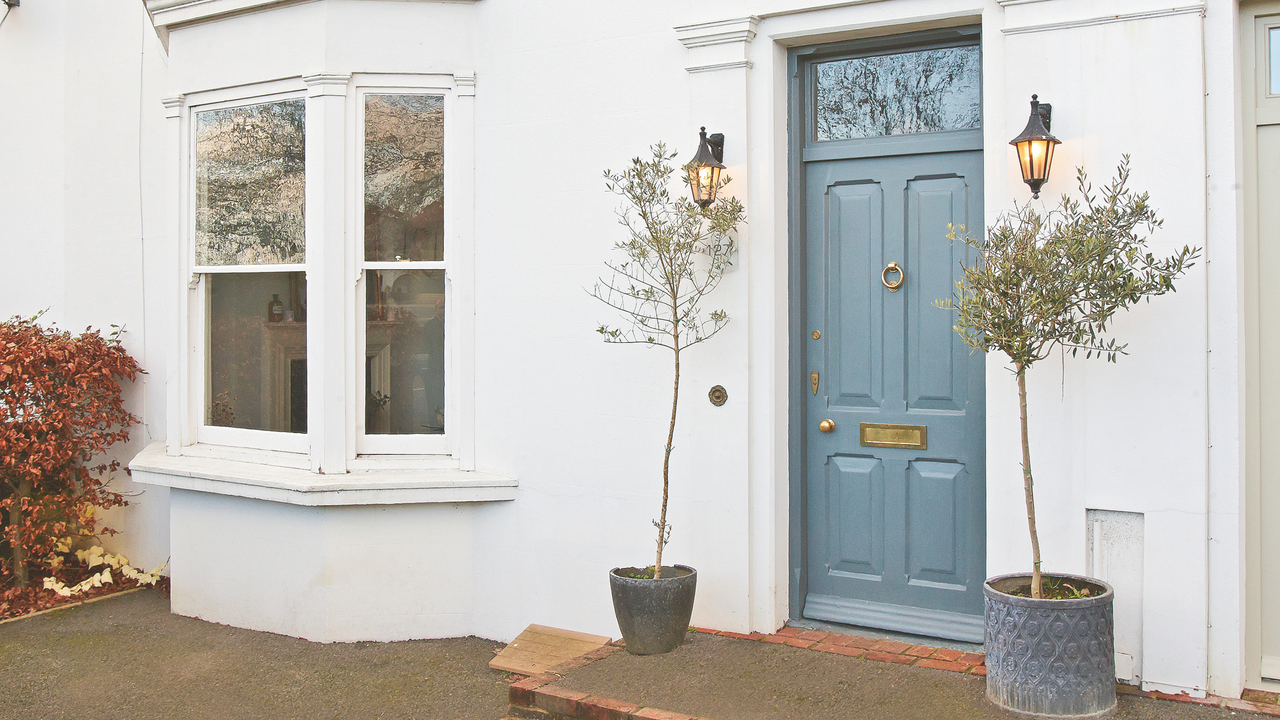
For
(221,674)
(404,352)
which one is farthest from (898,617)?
(221,674)

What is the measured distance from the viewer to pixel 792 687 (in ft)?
12.8

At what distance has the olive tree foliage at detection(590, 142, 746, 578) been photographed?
4.43m

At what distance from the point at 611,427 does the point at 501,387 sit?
70 cm

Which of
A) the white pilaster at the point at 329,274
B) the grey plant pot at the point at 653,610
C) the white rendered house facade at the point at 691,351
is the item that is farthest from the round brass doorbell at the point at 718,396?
the white pilaster at the point at 329,274

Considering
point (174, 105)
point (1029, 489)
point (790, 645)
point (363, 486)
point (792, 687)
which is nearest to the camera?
point (1029, 489)

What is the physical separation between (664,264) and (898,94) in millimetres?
1330

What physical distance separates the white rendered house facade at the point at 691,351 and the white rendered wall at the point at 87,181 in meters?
0.42

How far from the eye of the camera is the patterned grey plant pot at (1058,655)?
3.44 meters

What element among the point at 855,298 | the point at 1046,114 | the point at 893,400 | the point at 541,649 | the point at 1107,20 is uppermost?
the point at 1107,20

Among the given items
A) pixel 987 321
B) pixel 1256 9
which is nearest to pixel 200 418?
pixel 987 321

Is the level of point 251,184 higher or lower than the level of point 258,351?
higher

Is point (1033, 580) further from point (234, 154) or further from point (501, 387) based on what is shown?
point (234, 154)

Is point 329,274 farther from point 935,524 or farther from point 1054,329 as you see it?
point 1054,329

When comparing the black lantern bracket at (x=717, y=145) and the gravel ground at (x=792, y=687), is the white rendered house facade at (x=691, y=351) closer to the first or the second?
the black lantern bracket at (x=717, y=145)
